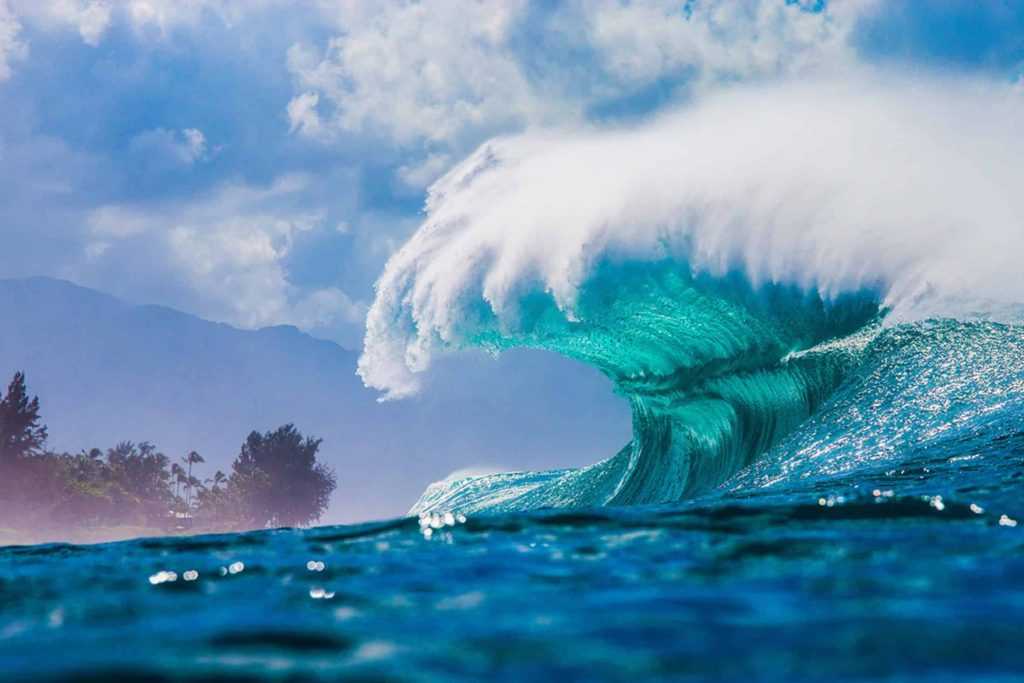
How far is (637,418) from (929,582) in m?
13.4

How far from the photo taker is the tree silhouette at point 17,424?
65.8 meters

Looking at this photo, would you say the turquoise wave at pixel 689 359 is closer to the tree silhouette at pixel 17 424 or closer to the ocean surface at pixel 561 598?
the ocean surface at pixel 561 598

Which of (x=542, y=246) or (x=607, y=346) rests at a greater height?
(x=542, y=246)

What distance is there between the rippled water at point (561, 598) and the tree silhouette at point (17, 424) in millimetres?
69324

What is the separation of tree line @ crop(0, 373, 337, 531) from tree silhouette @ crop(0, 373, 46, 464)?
7 centimetres

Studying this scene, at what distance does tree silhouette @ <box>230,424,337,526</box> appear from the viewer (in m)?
91.9

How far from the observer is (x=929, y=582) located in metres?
2.77

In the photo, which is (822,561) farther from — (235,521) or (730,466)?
(235,521)

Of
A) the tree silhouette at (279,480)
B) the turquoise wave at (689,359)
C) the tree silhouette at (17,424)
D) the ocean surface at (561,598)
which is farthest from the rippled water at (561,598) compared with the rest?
the tree silhouette at (279,480)

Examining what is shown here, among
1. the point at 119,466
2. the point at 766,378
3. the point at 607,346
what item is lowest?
the point at 766,378

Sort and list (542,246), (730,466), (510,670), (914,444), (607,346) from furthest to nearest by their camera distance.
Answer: (607,346)
(542,246)
(730,466)
(914,444)
(510,670)

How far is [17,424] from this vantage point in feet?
219

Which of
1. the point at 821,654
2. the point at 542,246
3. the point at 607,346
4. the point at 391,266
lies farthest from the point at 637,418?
the point at 821,654

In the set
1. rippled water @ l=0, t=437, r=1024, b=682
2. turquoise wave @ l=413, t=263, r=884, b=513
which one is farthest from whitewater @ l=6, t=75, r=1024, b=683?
turquoise wave @ l=413, t=263, r=884, b=513
